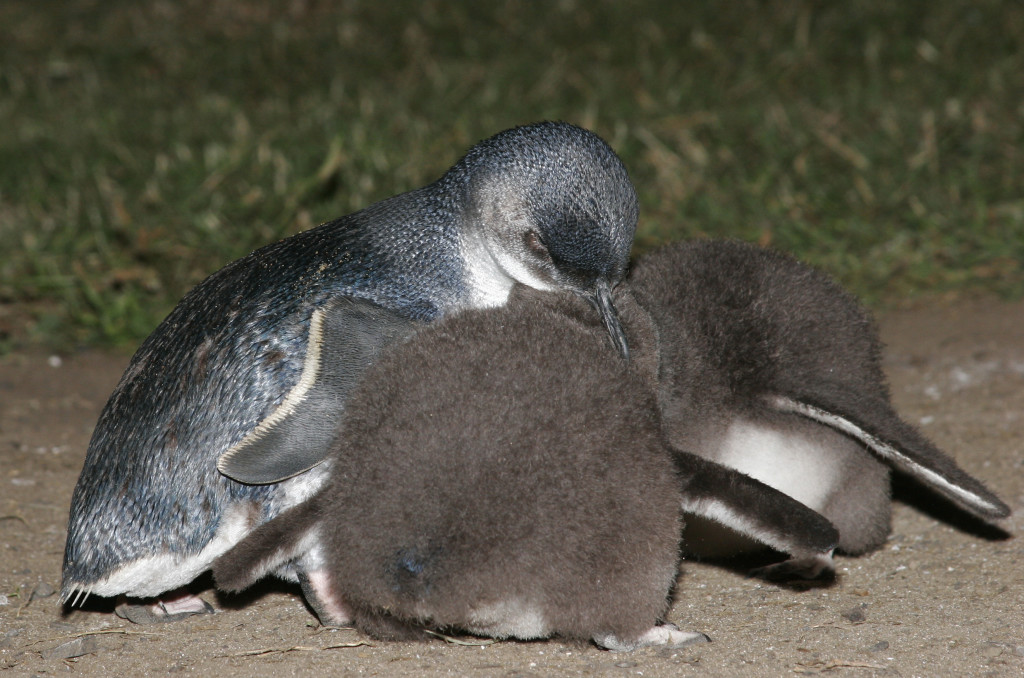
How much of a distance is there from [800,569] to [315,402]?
1134mm

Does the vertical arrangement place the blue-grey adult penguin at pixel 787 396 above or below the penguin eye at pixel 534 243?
below

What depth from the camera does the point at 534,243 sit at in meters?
2.65

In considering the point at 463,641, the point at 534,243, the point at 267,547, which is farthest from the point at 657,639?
the point at 534,243

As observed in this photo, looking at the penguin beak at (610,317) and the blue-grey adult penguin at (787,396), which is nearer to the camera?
the penguin beak at (610,317)

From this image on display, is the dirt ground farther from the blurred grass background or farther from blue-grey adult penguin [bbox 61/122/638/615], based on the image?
the blurred grass background

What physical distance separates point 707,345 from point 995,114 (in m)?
3.49

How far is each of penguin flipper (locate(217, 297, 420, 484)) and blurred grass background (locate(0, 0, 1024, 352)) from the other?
2180 millimetres

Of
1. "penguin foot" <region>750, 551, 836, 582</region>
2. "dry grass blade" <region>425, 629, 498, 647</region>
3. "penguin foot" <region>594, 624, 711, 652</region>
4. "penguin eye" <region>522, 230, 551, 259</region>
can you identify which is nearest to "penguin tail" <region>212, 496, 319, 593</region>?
"dry grass blade" <region>425, 629, 498, 647</region>

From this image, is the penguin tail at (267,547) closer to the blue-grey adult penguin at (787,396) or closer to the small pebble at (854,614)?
the blue-grey adult penguin at (787,396)

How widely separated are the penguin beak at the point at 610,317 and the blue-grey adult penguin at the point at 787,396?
18 cm

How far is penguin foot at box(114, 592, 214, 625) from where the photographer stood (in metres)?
2.64

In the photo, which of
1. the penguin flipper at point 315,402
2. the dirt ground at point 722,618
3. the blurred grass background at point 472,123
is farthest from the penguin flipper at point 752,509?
the blurred grass background at point 472,123

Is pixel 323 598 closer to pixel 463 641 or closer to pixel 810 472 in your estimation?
pixel 463 641

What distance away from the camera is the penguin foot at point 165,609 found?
2643 millimetres
